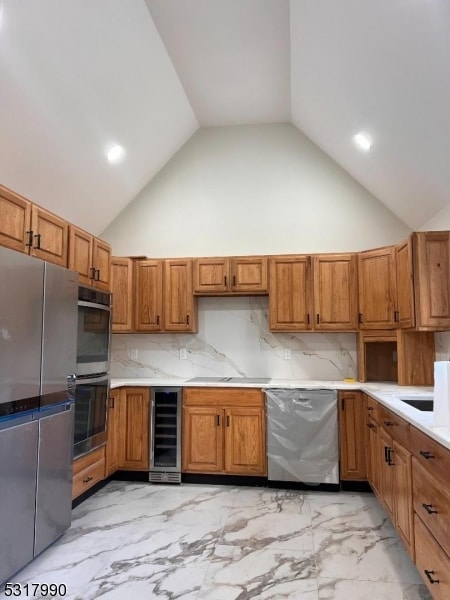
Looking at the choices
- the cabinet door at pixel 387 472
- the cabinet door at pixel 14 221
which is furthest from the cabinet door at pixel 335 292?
the cabinet door at pixel 14 221

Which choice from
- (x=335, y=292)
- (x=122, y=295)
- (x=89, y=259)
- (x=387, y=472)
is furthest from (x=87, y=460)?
(x=335, y=292)

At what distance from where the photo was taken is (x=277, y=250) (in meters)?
4.29

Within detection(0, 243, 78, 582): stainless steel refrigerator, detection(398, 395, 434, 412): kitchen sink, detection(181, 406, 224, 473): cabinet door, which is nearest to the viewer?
detection(0, 243, 78, 582): stainless steel refrigerator

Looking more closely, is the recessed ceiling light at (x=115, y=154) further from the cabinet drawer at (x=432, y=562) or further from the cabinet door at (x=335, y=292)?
the cabinet drawer at (x=432, y=562)

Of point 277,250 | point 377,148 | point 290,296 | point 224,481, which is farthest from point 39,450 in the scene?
point 377,148

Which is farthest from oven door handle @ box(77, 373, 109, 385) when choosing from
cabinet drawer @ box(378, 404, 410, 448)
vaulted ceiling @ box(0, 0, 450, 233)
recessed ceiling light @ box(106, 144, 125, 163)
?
cabinet drawer @ box(378, 404, 410, 448)

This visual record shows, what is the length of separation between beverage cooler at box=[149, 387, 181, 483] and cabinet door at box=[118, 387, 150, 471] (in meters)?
0.06

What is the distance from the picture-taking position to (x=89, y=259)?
3150 millimetres

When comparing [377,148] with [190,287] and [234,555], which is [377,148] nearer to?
[190,287]

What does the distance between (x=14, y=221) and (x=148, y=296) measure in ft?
6.48

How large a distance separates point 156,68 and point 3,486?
3135 millimetres

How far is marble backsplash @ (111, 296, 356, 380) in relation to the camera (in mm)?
4125

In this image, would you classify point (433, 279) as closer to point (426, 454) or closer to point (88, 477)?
point (426, 454)

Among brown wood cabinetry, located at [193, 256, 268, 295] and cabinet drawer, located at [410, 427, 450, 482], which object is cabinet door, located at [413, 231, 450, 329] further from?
brown wood cabinetry, located at [193, 256, 268, 295]
